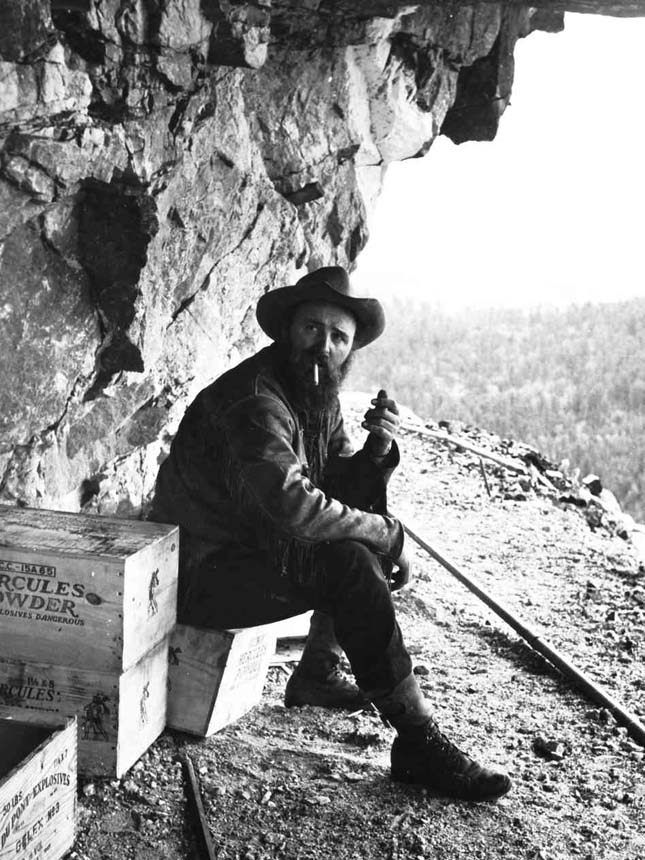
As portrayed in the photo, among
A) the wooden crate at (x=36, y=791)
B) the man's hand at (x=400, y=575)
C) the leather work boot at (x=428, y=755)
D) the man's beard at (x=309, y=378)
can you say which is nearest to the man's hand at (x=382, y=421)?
the man's beard at (x=309, y=378)

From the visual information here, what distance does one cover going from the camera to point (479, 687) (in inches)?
214

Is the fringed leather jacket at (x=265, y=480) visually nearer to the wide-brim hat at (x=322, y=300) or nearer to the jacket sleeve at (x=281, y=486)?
the jacket sleeve at (x=281, y=486)

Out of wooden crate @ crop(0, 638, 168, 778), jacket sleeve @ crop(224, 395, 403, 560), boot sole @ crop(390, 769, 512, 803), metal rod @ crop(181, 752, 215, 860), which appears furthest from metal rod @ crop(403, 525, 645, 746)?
wooden crate @ crop(0, 638, 168, 778)

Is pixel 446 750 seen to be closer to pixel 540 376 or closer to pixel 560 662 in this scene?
pixel 560 662

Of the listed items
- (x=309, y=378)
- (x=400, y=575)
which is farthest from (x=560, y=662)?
(x=309, y=378)

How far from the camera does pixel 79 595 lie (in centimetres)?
319

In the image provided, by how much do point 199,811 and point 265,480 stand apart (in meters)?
1.19

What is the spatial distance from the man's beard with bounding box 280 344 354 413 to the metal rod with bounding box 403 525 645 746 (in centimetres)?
245

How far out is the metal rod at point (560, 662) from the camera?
4.94m

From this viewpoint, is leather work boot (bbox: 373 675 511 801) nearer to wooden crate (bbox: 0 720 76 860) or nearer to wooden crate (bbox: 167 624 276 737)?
wooden crate (bbox: 167 624 276 737)

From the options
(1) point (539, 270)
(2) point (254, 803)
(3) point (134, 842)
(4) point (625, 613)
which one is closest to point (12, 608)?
(3) point (134, 842)

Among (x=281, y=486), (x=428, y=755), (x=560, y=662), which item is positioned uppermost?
(x=281, y=486)

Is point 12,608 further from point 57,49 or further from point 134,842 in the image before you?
point 57,49

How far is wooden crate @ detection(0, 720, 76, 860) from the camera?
8.50ft
